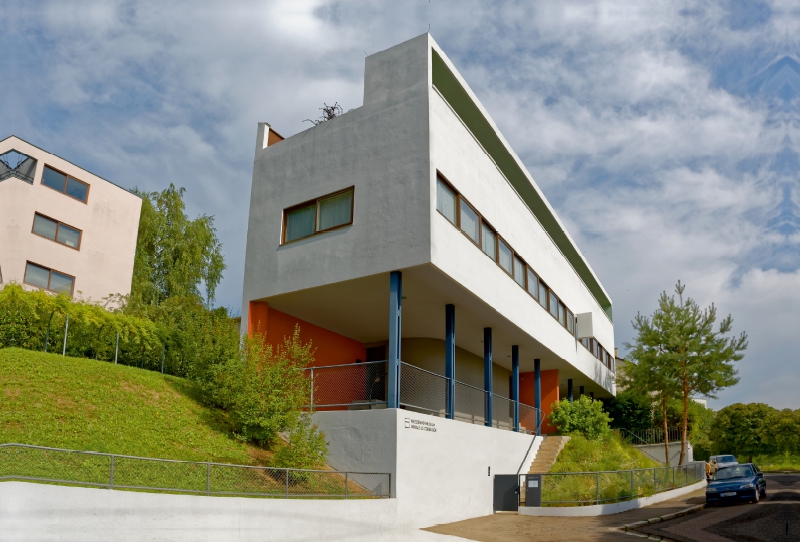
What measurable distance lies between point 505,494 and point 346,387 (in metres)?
6.34

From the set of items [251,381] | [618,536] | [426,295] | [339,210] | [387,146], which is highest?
Result: [387,146]

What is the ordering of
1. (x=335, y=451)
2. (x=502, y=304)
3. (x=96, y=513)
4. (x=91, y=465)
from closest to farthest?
(x=96, y=513), (x=91, y=465), (x=335, y=451), (x=502, y=304)

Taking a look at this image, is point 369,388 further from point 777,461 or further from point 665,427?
point 777,461

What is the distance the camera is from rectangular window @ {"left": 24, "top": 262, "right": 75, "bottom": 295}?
32.7 m

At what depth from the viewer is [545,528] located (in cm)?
1714

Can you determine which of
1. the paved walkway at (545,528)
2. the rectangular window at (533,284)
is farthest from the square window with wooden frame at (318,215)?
the rectangular window at (533,284)

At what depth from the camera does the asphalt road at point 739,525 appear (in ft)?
48.7

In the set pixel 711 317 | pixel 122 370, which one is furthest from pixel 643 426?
pixel 122 370

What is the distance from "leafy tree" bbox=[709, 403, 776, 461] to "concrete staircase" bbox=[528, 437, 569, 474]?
133ft

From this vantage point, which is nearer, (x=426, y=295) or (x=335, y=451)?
(x=335, y=451)

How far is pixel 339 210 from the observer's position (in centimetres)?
1942

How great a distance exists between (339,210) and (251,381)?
5559 millimetres

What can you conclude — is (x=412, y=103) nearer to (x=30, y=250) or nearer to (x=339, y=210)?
(x=339, y=210)

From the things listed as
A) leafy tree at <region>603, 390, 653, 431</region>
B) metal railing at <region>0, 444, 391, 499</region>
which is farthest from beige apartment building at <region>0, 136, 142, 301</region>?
leafy tree at <region>603, 390, 653, 431</region>
